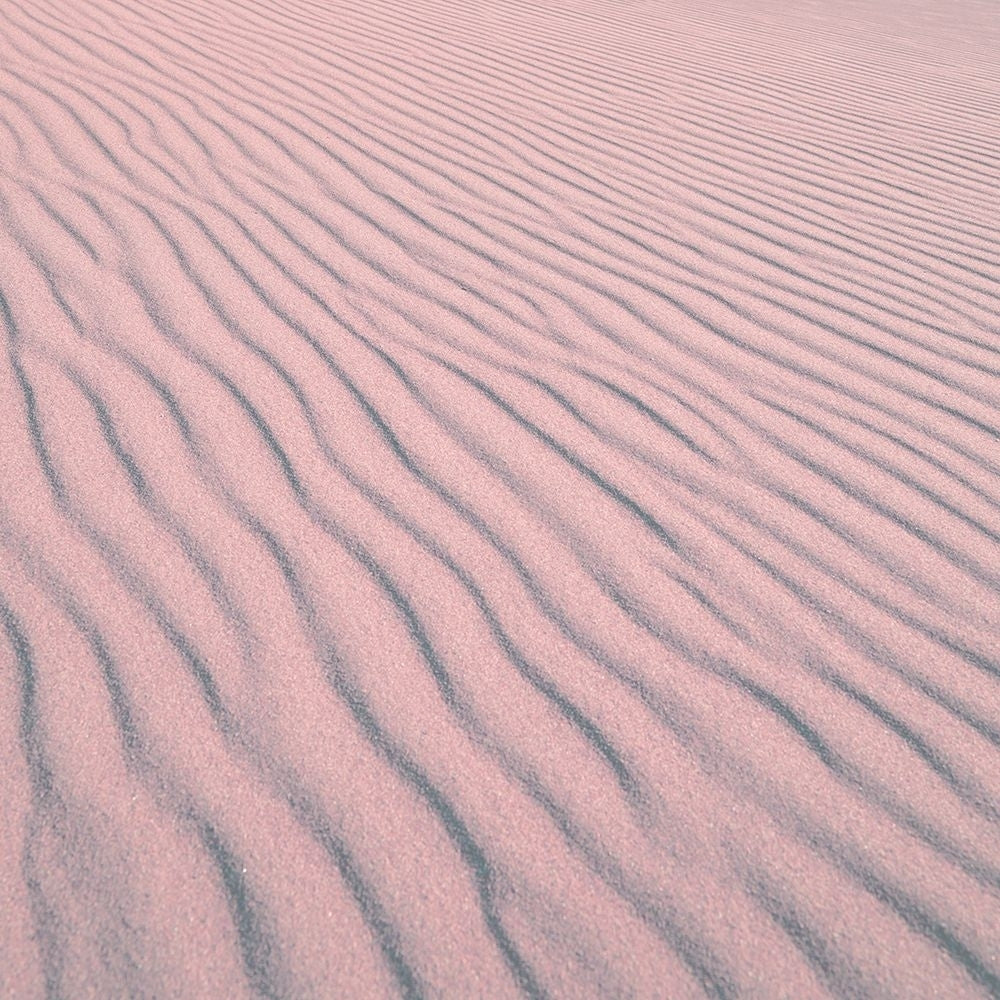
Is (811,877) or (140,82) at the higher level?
(140,82)

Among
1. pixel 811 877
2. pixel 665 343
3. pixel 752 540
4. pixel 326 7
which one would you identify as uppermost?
pixel 326 7

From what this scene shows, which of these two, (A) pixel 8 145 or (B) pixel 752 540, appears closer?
(B) pixel 752 540

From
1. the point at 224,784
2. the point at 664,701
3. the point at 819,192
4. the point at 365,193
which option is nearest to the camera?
the point at 224,784

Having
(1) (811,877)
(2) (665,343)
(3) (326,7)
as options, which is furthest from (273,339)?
(3) (326,7)

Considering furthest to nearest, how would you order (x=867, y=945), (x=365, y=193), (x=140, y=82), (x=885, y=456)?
1. (x=140, y=82)
2. (x=365, y=193)
3. (x=885, y=456)
4. (x=867, y=945)

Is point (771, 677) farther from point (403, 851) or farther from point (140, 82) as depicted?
point (140, 82)

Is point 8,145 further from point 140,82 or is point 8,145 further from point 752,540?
point 752,540

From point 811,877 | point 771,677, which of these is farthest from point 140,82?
point 811,877
